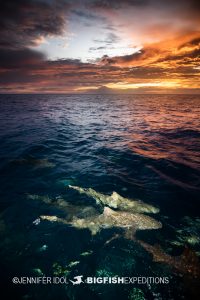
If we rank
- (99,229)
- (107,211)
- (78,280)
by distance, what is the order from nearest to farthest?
1. (78,280)
2. (99,229)
3. (107,211)

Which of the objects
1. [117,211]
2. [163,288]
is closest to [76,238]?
[117,211]

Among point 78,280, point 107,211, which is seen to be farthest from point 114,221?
point 78,280

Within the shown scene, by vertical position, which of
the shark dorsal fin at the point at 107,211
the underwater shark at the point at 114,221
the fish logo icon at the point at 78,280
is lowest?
the fish logo icon at the point at 78,280

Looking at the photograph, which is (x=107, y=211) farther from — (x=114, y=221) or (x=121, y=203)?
(x=121, y=203)

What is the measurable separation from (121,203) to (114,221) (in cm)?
114

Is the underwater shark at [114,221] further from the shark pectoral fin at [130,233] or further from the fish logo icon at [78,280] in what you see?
the fish logo icon at [78,280]

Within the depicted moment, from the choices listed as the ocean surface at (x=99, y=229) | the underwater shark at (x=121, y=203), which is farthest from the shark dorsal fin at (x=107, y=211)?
the underwater shark at (x=121, y=203)

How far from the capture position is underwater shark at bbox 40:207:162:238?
20.8 ft

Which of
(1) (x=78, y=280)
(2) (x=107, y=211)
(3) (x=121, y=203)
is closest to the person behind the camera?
(1) (x=78, y=280)

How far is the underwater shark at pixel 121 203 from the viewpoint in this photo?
285 inches

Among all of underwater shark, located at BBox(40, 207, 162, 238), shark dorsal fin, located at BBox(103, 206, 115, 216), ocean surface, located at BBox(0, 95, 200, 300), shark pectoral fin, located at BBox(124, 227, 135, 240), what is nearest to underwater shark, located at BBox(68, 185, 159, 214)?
ocean surface, located at BBox(0, 95, 200, 300)

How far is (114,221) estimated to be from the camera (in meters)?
6.59

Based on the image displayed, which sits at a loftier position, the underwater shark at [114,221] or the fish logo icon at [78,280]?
the underwater shark at [114,221]

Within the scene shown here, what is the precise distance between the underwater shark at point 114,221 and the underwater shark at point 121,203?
0.36 meters
